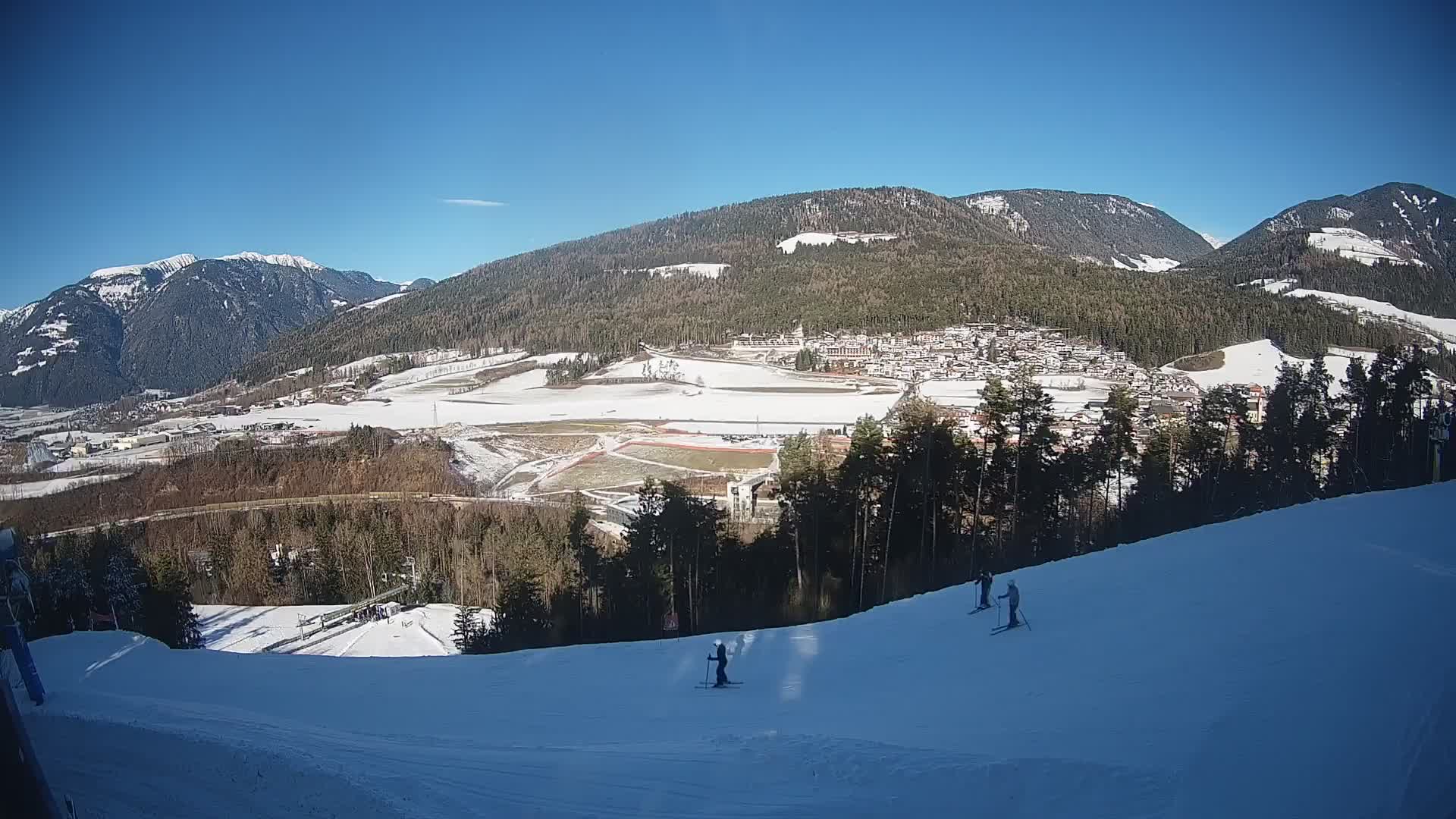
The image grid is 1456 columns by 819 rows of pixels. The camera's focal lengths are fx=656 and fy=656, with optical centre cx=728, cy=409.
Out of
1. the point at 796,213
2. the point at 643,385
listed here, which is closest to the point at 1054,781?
the point at 643,385

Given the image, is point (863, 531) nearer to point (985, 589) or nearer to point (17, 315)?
point (985, 589)

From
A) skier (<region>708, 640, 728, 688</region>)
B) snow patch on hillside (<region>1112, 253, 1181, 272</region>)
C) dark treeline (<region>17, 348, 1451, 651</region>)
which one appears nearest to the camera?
skier (<region>708, 640, 728, 688</region>)

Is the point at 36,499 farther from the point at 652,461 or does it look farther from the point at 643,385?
the point at 643,385

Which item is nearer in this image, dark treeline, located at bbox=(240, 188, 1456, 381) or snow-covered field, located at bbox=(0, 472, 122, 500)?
snow-covered field, located at bbox=(0, 472, 122, 500)

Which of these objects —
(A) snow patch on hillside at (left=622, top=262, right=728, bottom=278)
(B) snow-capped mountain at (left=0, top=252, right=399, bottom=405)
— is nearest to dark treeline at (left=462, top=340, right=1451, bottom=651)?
(B) snow-capped mountain at (left=0, top=252, right=399, bottom=405)

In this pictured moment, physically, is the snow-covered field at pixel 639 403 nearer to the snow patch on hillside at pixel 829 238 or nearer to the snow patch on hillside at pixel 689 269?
the snow patch on hillside at pixel 689 269

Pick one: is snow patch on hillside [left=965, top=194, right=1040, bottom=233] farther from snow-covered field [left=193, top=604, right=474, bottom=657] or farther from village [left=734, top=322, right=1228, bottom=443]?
snow-covered field [left=193, top=604, right=474, bottom=657]

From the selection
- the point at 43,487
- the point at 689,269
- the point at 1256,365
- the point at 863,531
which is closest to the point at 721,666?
the point at 863,531
